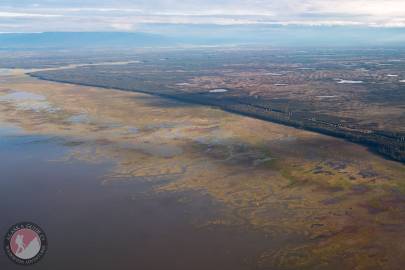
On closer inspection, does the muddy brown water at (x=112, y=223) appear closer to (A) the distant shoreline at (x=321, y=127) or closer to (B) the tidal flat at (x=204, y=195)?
(B) the tidal flat at (x=204, y=195)

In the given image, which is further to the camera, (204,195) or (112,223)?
(204,195)

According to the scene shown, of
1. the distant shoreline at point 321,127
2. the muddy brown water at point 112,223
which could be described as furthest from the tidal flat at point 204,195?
the distant shoreline at point 321,127

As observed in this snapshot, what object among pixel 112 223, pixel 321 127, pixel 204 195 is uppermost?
pixel 321 127

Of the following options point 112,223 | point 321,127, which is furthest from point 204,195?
point 321,127

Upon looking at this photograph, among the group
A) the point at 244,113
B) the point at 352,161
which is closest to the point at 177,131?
the point at 244,113

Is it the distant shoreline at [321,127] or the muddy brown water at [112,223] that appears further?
the distant shoreline at [321,127]

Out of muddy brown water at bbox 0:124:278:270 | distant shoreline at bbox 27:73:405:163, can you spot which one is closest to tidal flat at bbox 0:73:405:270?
muddy brown water at bbox 0:124:278:270

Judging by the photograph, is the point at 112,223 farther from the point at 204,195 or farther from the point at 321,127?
the point at 321,127

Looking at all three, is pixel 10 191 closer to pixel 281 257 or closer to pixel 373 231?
pixel 281 257
